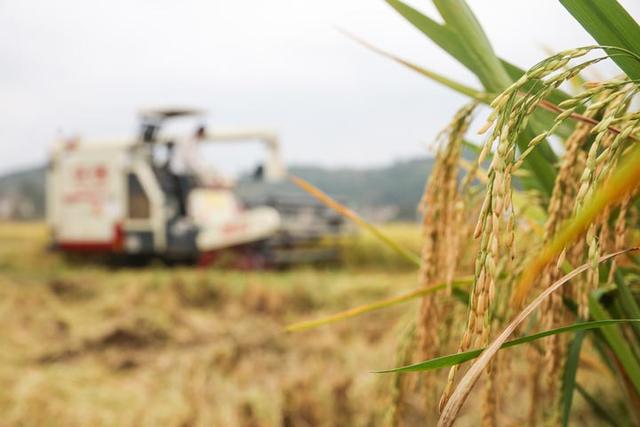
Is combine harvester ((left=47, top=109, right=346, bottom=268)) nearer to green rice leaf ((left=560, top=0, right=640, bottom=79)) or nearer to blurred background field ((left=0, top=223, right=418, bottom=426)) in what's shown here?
blurred background field ((left=0, top=223, right=418, bottom=426))

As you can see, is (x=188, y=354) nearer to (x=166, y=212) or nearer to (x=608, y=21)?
(x=608, y=21)

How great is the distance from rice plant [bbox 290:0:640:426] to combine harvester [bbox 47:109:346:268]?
8.62 meters

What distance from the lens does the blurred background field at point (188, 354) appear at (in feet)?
7.86

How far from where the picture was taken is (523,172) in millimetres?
976

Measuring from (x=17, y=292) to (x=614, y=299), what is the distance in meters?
5.18

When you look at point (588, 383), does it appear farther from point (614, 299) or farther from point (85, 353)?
point (85, 353)

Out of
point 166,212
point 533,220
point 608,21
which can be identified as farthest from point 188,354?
point 166,212

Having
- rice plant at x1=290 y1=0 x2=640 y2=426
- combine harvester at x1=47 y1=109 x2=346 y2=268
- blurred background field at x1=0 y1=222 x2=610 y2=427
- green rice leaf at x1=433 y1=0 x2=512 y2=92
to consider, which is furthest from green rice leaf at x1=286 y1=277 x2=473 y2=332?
combine harvester at x1=47 y1=109 x2=346 y2=268

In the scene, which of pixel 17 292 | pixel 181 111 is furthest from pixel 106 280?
pixel 181 111

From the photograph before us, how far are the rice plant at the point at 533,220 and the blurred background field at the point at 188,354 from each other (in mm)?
332

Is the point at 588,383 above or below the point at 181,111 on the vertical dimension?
below

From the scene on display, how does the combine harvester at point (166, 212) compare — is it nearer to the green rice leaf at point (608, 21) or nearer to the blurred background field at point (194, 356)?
the blurred background field at point (194, 356)

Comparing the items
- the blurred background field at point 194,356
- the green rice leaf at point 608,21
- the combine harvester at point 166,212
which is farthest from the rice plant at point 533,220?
the combine harvester at point 166,212

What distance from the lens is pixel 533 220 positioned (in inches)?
38.0
